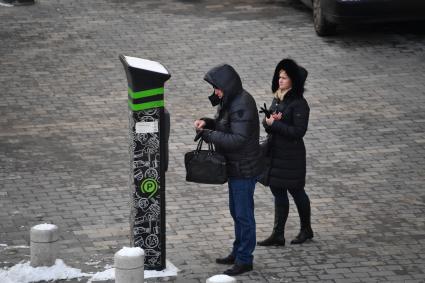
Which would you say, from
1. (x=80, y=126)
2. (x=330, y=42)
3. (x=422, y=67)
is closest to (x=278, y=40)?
(x=330, y=42)

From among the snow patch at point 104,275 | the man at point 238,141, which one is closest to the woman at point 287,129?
the man at point 238,141

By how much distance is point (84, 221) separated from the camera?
12508 mm

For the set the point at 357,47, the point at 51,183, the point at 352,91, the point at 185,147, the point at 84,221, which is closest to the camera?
the point at 84,221

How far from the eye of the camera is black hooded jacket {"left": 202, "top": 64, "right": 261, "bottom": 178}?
11023mm

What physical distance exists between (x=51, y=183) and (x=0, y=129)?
2002 mm

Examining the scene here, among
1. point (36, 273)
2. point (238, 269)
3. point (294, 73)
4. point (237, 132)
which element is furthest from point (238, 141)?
point (36, 273)

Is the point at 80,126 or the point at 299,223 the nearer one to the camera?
the point at 299,223

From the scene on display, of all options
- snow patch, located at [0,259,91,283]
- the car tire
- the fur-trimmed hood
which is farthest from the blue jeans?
the car tire

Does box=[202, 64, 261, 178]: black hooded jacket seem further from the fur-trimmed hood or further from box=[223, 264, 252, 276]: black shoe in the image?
box=[223, 264, 252, 276]: black shoe

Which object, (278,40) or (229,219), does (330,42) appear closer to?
(278,40)

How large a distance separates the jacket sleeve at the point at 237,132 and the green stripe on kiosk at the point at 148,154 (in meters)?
0.48

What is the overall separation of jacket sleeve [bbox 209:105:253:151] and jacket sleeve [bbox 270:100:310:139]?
594mm

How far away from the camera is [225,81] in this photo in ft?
36.3

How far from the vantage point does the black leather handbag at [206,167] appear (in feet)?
36.3
